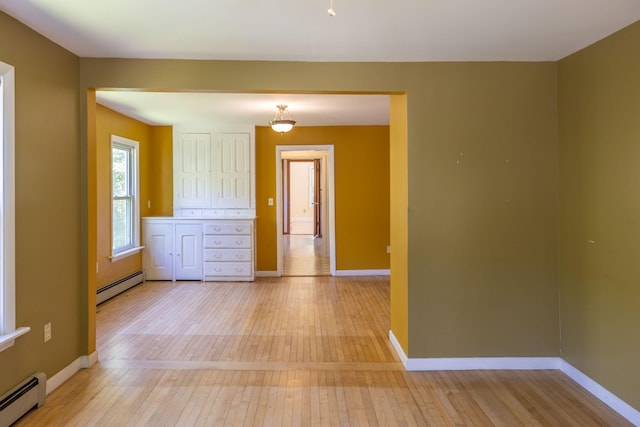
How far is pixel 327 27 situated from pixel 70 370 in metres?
2.90

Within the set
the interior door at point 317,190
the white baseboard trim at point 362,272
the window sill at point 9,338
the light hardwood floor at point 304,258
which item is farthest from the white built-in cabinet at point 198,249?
the interior door at point 317,190

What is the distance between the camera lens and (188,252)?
601 cm

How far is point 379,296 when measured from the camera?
5.13m

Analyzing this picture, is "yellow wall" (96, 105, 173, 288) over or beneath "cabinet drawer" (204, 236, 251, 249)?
over

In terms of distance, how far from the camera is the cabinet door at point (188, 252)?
5.96m

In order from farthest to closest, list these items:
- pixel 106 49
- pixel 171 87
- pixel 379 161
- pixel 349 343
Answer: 1. pixel 379 161
2. pixel 349 343
3. pixel 171 87
4. pixel 106 49

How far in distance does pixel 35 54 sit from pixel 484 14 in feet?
8.71

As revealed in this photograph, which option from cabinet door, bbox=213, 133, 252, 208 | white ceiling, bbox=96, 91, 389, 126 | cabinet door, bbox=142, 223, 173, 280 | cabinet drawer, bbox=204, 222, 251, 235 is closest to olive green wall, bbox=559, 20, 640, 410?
white ceiling, bbox=96, 91, 389, 126

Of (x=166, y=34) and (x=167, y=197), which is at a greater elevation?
(x=166, y=34)

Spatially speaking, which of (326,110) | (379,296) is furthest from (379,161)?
(379,296)

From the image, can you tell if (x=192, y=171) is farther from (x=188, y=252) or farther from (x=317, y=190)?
(x=317, y=190)

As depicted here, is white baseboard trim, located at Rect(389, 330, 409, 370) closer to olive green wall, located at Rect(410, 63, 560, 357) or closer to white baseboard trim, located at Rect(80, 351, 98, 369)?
olive green wall, located at Rect(410, 63, 560, 357)

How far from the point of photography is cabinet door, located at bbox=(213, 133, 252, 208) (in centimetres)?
624

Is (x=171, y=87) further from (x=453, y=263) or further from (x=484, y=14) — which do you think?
(x=453, y=263)
